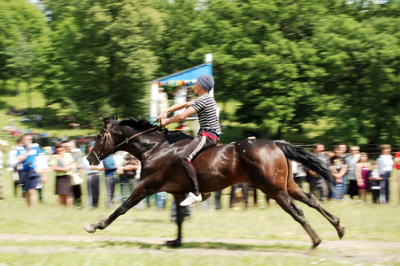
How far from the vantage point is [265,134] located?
109 ft

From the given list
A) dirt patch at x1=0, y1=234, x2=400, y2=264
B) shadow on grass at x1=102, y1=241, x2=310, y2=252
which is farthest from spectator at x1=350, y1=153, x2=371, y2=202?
shadow on grass at x1=102, y1=241, x2=310, y2=252

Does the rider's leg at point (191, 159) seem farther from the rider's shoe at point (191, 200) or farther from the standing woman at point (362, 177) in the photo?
the standing woman at point (362, 177)

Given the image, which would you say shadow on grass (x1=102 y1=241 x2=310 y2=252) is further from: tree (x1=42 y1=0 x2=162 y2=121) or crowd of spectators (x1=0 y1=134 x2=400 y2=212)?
tree (x1=42 y1=0 x2=162 y2=121)

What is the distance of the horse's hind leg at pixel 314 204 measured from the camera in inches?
317

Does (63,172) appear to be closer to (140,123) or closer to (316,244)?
(140,123)

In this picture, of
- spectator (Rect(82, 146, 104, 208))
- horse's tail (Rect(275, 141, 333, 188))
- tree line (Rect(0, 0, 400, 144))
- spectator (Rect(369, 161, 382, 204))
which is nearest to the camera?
horse's tail (Rect(275, 141, 333, 188))

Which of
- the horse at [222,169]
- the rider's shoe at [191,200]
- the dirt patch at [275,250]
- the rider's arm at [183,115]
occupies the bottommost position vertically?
the dirt patch at [275,250]

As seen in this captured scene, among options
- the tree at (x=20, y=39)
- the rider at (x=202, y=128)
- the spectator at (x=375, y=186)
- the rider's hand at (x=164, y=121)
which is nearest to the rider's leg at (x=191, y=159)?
the rider at (x=202, y=128)

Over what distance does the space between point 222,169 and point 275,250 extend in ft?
5.13

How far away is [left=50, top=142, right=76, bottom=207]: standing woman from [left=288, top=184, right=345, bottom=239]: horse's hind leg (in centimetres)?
631

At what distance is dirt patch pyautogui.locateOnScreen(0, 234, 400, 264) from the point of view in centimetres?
736

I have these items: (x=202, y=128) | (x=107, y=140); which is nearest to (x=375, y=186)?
(x=202, y=128)

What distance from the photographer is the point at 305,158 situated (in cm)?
810

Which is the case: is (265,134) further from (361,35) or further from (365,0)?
(365,0)
